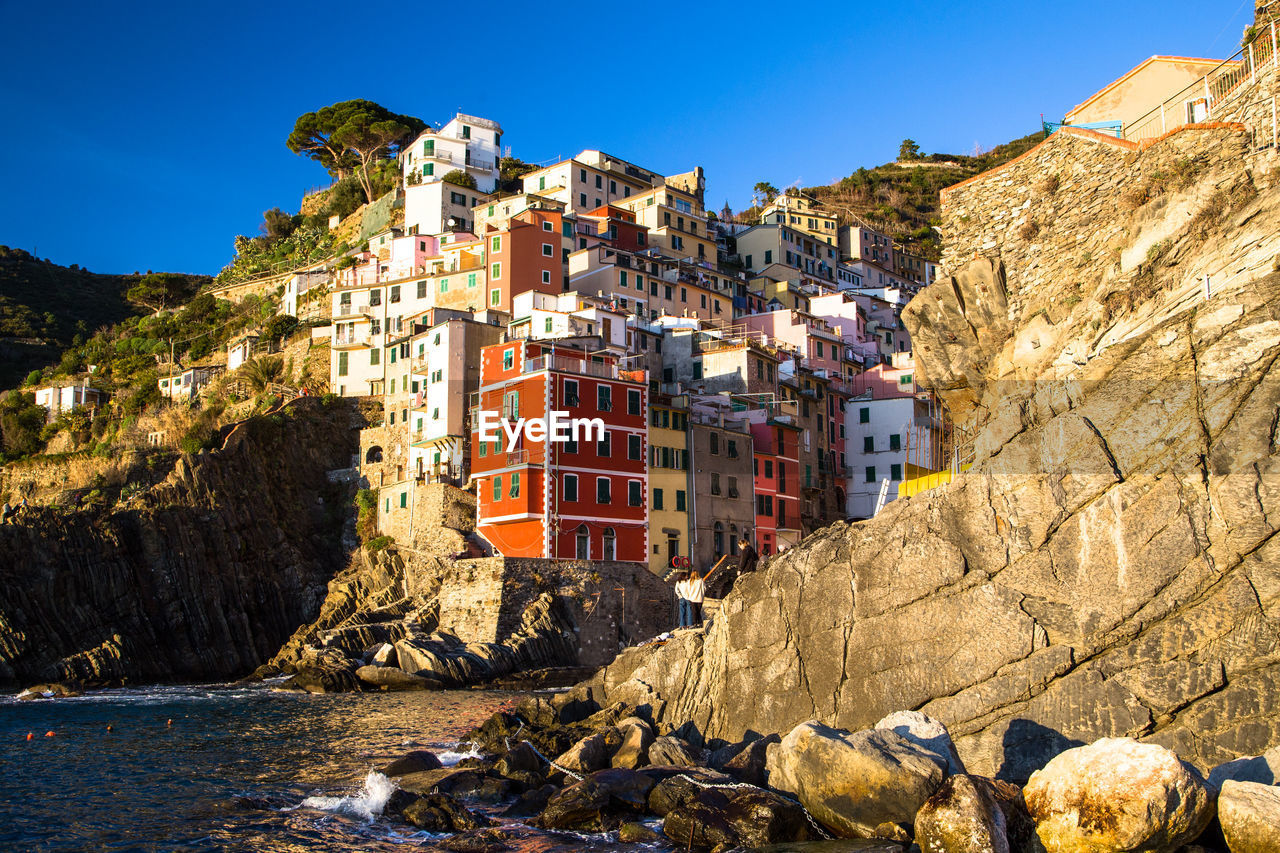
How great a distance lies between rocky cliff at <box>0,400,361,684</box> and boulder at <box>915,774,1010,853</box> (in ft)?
150

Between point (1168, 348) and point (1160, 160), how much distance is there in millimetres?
3822

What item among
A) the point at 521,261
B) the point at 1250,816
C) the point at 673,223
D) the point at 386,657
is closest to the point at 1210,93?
the point at 1250,816

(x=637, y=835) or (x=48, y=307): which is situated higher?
(x=48, y=307)

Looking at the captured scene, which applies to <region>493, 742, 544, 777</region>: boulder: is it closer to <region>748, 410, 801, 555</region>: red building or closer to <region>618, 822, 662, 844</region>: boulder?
<region>618, 822, 662, 844</region>: boulder

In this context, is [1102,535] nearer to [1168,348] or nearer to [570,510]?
[1168,348]

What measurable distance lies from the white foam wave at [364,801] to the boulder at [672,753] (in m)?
5.79

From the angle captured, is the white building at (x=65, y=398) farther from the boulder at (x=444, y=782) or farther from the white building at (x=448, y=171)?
the boulder at (x=444, y=782)

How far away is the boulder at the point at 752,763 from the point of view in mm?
21281

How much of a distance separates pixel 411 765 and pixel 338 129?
94.1m

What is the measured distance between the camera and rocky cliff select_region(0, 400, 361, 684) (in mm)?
51469

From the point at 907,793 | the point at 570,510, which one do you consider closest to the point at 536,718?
the point at 907,793

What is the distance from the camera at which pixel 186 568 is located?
189 feet

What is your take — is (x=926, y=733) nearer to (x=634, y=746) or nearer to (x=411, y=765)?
(x=634, y=746)

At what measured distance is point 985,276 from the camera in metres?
21.9
